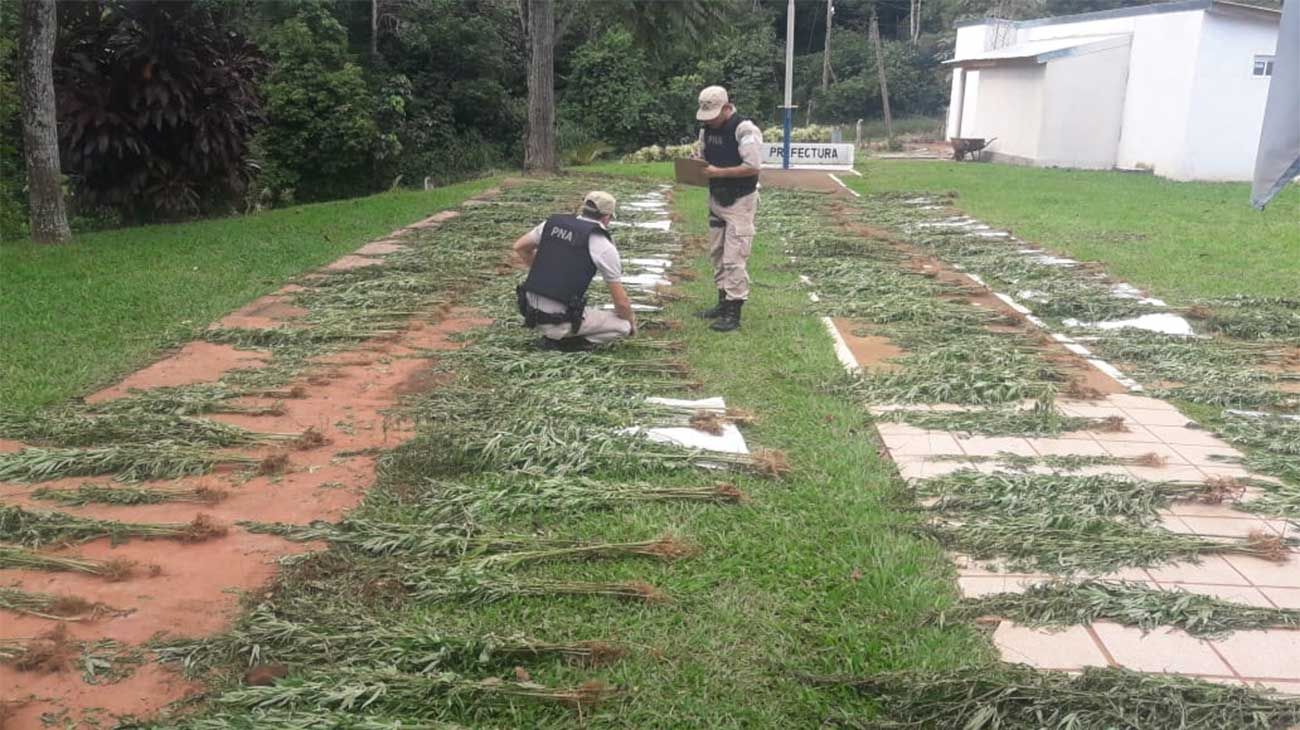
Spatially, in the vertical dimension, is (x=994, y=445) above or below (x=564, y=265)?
below

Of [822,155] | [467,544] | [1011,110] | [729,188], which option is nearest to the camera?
[467,544]

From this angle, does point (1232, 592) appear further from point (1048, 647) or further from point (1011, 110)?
point (1011, 110)

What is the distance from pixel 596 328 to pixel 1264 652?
3879 millimetres

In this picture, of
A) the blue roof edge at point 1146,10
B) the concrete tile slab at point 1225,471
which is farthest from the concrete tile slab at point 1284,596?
the blue roof edge at point 1146,10

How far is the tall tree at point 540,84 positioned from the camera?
17.5 metres

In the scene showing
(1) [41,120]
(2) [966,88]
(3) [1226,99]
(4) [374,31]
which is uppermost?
(4) [374,31]

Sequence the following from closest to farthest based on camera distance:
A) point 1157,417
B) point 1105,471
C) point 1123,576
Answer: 1. point 1123,576
2. point 1105,471
3. point 1157,417

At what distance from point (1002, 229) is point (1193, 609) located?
9.29 m

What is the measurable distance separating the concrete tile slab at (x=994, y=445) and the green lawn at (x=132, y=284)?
436 cm

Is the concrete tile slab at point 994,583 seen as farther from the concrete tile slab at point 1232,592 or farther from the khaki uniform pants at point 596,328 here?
the khaki uniform pants at point 596,328

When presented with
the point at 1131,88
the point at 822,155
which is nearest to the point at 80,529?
the point at 822,155

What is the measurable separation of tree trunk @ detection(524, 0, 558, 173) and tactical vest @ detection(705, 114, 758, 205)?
1151 centimetres

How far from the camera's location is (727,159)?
6836 millimetres

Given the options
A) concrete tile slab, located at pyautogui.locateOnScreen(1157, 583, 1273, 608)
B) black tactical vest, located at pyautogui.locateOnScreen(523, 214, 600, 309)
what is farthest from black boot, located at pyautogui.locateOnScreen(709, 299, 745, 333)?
concrete tile slab, located at pyautogui.locateOnScreen(1157, 583, 1273, 608)
